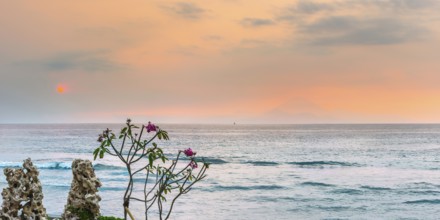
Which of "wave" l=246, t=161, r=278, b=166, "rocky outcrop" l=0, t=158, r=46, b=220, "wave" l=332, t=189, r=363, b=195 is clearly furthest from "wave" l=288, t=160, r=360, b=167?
"rocky outcrop" l=0, t=158, r=46, b=220

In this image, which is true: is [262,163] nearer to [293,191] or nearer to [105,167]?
[105,167]

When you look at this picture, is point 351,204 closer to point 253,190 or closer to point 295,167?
point 253,190

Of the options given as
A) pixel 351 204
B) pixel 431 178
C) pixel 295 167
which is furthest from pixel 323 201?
pixel 295 167

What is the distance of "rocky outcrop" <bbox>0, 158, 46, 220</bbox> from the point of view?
26.2 ft

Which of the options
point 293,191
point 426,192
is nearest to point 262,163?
point 293,191

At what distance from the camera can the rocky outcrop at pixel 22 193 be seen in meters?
7.98

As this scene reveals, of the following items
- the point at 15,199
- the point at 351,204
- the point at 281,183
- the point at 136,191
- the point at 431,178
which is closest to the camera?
the point at 15,199

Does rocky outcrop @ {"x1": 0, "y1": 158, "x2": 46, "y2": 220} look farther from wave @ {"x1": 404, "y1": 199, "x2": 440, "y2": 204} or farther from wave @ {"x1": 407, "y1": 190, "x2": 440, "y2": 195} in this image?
wave @ {"x1": 407, "y1": 190, "x2": 440, "y2": 195}

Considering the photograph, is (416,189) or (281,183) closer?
(416,189)

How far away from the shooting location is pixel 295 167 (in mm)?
52438

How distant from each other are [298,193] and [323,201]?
331 centimetres

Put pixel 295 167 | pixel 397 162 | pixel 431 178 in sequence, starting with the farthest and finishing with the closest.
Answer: pixel 397 162
pixel 295 167
pixel 431 178

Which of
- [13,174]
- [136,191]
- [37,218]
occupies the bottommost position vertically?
[136,191]

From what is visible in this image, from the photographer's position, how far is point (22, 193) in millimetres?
8031
